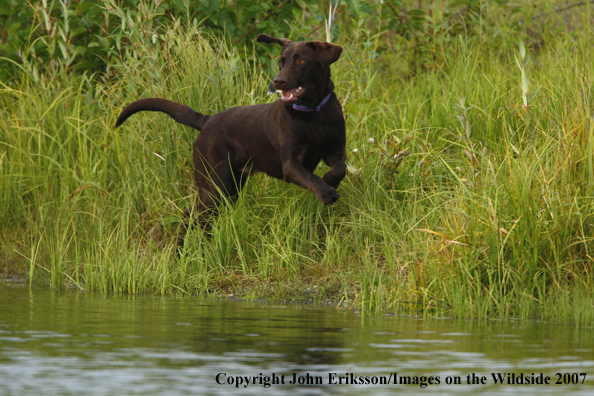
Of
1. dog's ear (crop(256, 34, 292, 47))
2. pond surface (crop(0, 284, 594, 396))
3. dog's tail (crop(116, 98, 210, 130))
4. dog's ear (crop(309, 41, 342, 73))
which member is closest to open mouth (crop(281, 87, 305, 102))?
dog's ear (crop(309, 41, 342, 73))

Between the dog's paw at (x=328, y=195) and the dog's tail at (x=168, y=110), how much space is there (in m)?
1.53

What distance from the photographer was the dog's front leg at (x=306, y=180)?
5.71m

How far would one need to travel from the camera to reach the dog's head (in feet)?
19.6

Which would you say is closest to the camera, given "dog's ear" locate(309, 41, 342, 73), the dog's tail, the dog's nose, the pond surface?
the pond surface

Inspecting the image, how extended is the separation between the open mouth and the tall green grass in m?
0.78

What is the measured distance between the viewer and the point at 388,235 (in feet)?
19.6

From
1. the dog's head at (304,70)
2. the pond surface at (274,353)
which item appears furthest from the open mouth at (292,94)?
the pond surface at (274,353)

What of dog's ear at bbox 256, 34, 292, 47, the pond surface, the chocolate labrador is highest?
dog's ear at bbox 256, 34, 292, 47

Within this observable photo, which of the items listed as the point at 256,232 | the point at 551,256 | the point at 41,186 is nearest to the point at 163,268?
the point at 256,232

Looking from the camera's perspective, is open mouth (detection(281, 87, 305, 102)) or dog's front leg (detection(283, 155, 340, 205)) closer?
dog's front leg (detection(283, 155, 340, 205))

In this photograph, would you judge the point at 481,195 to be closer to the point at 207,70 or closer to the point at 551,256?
the point at 551,256

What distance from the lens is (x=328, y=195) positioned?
5.71 m

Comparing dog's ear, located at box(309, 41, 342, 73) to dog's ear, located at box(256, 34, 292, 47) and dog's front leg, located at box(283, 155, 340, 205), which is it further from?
dog's front leg, located at box(283, 155, 340, 205)

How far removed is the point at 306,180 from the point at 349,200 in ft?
2.06
